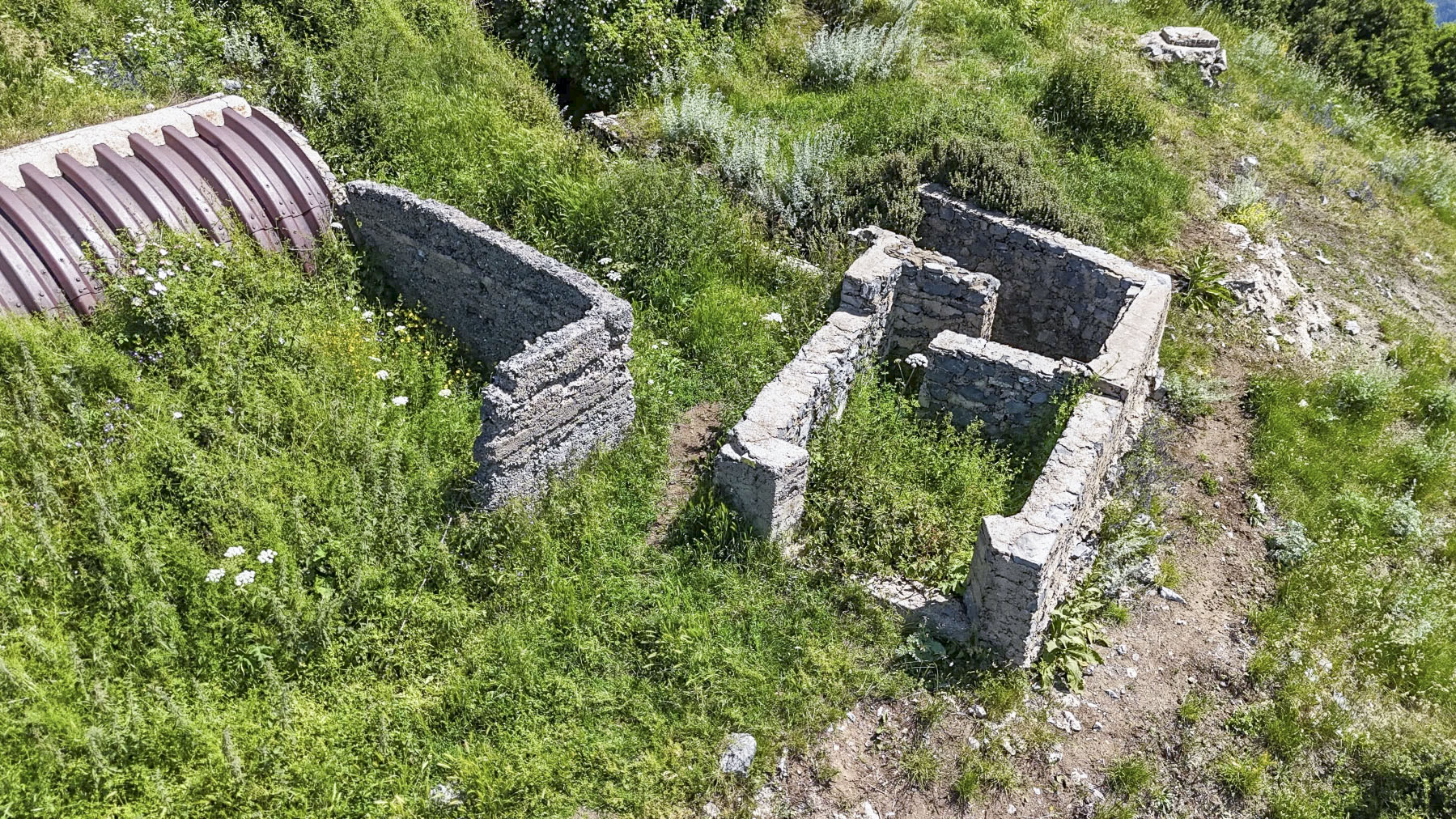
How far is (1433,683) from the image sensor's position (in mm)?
6590

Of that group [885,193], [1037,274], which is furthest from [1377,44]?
[885,193]

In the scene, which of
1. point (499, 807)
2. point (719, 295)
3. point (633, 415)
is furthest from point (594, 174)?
point (499, 807)

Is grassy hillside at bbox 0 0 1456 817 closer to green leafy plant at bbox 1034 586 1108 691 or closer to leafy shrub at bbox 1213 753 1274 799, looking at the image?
leafy shrub at bbox 1213 753 1274 799

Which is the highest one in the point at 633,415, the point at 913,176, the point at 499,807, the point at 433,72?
the point at 433,72

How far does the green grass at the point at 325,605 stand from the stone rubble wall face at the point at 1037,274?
4.64m

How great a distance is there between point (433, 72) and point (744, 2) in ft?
16.4

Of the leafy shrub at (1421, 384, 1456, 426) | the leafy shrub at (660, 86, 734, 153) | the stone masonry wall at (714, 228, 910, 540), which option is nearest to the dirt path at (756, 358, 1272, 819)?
the stone masonry wall at (714, 228, 910, 540)

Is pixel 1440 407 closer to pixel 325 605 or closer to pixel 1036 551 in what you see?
pixel 1036 551

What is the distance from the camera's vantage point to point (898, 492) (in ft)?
23.2

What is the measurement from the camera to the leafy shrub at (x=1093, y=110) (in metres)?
11.6

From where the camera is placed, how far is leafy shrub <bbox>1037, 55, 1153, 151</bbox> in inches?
457

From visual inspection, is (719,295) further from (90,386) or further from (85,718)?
(85,718)

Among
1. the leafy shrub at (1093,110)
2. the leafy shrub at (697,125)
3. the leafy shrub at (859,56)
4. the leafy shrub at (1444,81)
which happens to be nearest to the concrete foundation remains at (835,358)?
the leafy shrub at (697,125)

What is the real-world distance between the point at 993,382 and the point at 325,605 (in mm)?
5664
